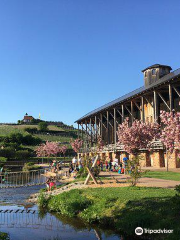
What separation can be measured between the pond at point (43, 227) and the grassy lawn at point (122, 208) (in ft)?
1.64

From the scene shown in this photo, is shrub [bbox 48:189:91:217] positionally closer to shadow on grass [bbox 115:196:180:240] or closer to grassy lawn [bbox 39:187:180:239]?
grassy lawn [bbox 39:187:180:239]

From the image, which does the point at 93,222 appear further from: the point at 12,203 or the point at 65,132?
the point at 65,132

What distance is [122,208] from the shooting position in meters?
12.4

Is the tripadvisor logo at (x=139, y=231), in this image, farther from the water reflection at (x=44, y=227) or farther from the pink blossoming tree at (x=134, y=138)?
the pink blossoming tree at (x=134, y=138)

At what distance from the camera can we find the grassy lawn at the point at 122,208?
33.9 feet

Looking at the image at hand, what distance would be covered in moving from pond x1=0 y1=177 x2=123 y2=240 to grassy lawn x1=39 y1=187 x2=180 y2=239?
0.50 m

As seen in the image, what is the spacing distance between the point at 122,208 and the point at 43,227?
3591 mm

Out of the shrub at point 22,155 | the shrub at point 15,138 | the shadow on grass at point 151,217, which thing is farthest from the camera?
the shrub at point 15,138

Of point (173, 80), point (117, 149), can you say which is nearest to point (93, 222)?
point (173, 80)

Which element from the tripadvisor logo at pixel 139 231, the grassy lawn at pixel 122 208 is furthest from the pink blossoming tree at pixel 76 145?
the tripadvisor logo at pixel 139 231

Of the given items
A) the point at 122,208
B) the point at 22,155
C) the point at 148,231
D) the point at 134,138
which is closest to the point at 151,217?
the point at 148,231

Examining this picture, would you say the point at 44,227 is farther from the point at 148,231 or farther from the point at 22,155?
the point at 22,155

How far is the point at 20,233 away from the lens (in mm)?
11617

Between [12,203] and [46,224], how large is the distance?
6.44m
